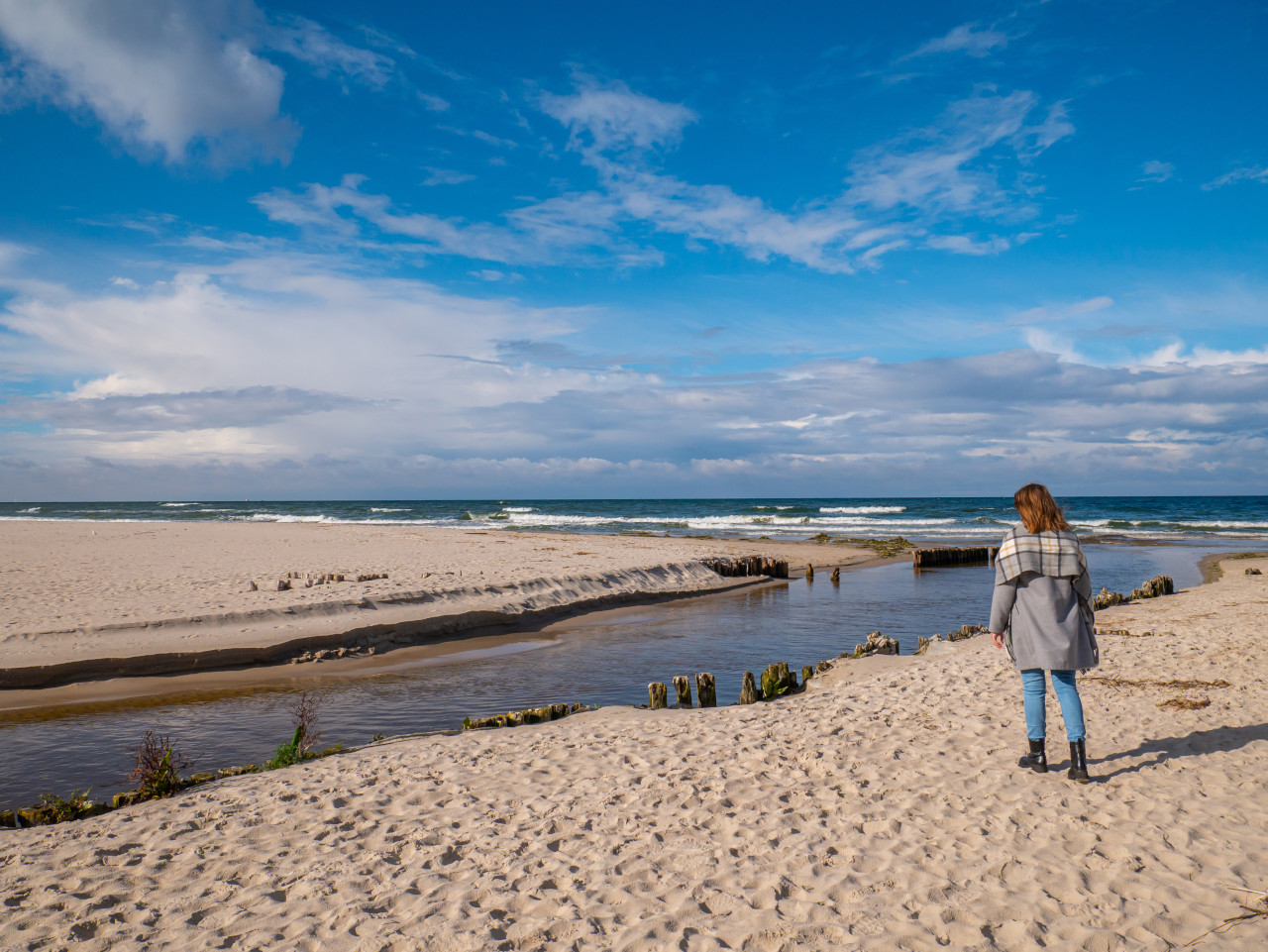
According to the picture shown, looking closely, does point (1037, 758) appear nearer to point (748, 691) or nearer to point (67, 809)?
point (748, 691)

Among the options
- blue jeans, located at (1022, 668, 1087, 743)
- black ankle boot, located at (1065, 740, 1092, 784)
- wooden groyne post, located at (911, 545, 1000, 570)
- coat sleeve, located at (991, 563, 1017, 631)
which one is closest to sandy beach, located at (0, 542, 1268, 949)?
black ankle boot, located at (1065, 740, 1092, 784)

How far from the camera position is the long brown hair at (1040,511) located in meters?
5.66

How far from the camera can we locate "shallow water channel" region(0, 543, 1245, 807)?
7906 mm

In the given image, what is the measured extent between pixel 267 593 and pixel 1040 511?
14.9 m

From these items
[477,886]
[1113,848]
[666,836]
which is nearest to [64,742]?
[477,886]

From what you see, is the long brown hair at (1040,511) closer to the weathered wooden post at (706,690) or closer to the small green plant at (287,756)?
the weathered wooden post at (706,690)

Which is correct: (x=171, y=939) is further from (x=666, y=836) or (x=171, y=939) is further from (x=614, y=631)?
(x=614, y=631)

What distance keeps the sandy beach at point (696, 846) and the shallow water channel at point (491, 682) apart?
6.86ft

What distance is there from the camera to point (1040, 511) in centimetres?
567

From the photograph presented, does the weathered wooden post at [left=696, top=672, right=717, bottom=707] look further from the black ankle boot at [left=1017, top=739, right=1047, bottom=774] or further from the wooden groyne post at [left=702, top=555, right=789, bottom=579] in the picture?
the wooden groyne post at [left=702, top=555, right=789, bottom=579]

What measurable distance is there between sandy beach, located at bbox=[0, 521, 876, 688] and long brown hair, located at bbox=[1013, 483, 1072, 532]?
11.0 metres

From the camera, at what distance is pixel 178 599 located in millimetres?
14711

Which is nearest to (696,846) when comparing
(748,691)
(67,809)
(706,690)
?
(706,690)

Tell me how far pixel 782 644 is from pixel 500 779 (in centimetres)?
852
